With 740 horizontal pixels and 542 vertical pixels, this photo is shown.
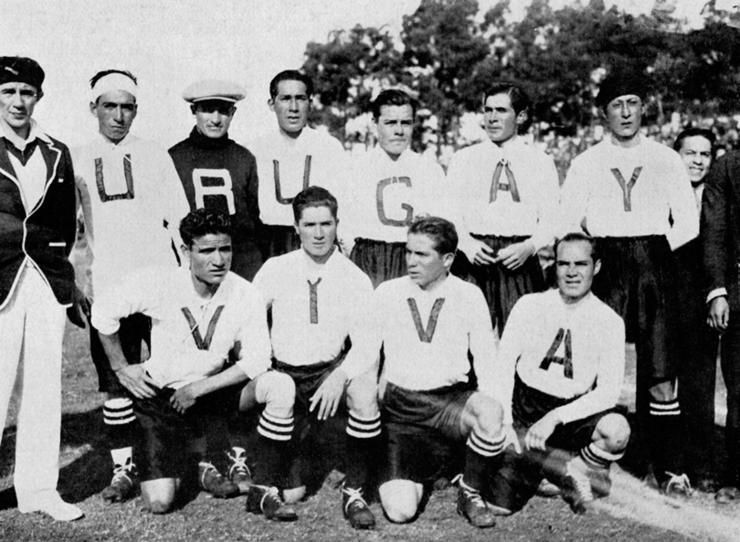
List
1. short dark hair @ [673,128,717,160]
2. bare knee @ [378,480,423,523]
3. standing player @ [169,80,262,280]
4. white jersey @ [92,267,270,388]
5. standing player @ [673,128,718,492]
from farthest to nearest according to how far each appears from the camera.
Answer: short dark hair @ [673,128,717,160] → standing player @ [169,80,262,280] → standing player @ [673,128,718,492] → white jersey @ [92,267,270,388] → bare knee @ [378,480,423,523]

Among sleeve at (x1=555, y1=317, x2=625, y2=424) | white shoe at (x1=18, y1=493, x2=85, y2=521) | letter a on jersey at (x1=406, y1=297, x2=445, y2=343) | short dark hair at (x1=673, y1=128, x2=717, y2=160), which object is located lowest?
white shoe at (x1=18, y1=493, x2=85, y2=521)

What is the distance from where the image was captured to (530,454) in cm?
369

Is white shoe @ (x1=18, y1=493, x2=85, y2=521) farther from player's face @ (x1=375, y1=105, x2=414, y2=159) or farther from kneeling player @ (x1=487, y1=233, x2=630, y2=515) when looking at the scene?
player's face @ (x1=375, y1=105, x2=414, y2=159)

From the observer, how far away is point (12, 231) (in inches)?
140

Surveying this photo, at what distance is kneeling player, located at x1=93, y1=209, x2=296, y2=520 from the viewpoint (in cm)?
368

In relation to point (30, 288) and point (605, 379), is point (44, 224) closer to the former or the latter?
point (30, 288)

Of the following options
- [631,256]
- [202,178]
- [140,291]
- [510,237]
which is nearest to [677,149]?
[631,256]

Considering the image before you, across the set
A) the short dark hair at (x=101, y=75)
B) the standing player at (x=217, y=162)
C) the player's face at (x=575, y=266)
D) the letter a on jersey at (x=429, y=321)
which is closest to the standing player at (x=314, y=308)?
the letter a on jersey at (x=429, y=321)

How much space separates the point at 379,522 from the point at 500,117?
2.15 meters

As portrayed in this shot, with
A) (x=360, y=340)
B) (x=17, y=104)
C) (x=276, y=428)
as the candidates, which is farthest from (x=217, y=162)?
(x=276, y=428)

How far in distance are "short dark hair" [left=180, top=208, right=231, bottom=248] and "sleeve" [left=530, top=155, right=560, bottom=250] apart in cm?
161

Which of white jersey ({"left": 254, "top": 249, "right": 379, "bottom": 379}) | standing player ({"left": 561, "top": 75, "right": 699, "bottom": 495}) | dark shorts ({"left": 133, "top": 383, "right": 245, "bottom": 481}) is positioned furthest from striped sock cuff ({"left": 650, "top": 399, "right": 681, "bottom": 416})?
dark shorts ({"left": 133, "top": 383, "right": 245, "bottom": 481})

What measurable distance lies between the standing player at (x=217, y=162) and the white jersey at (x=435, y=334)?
40.8 inches

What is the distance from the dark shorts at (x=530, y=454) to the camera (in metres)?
3.65
